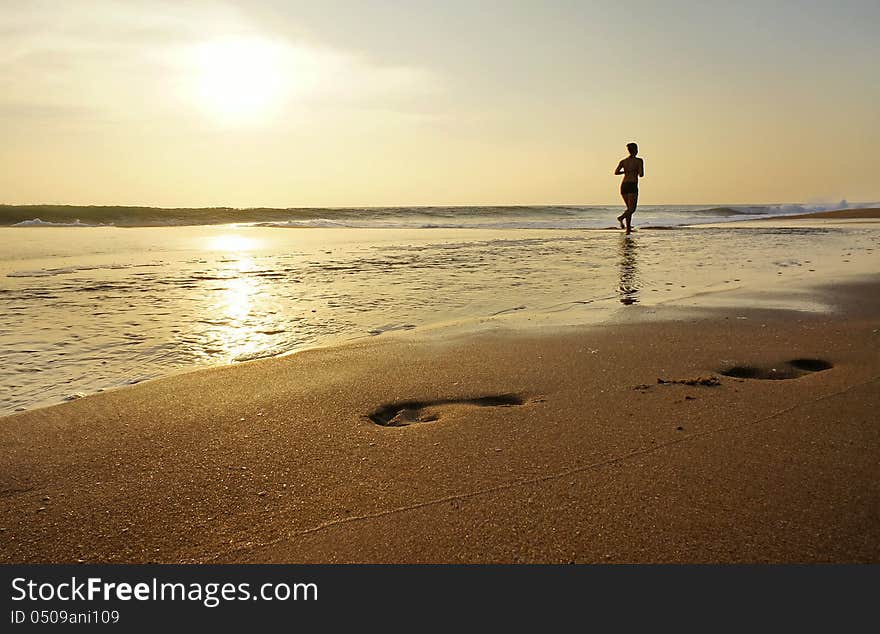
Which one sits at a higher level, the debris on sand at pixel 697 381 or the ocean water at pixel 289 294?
the ocean water at pixel 289 294

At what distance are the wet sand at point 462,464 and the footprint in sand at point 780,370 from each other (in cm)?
2

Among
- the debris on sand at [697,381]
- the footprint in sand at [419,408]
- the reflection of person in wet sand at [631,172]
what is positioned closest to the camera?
the footprint in sand at [419,408]

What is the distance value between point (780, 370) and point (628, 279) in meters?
3.56

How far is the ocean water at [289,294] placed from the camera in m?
3.39

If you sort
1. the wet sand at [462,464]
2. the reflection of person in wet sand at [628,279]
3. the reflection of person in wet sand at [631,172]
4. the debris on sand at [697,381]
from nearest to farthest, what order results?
the wet sand at [462,464] < the debris on sand at [697,381] < the reflection of person in wet sand at [628,279] < the reflection of person in wet sand at [631,172]

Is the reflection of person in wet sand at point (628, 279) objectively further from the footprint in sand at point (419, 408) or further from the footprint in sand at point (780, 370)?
the footprint in sand at point (419, 408)

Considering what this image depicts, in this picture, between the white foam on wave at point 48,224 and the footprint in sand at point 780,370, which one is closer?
the footprint in sand at point 780,370

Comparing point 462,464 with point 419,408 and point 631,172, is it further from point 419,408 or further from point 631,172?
point 631,172

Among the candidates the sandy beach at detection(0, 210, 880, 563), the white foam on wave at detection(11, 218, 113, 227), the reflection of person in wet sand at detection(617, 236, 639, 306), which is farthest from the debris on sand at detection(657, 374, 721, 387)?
the white foam on wave at detection(11, 218, 113, 227)

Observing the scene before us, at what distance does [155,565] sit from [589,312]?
3.57 metres

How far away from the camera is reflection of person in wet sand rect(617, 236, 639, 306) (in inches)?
200

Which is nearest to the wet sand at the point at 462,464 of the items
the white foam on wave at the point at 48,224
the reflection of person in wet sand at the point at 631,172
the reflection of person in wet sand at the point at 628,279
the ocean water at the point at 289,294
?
the ocean water at the point at 289,294

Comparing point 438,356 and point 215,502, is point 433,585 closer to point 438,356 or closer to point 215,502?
point 215,502

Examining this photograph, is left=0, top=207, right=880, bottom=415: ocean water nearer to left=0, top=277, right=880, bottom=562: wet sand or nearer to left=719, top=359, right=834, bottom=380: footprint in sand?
left=0, top=277, right=880, bottom=562: wet sand
